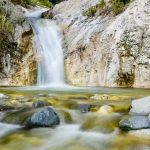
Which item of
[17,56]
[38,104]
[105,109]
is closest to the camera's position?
[105,109]

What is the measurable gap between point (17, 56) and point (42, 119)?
9697mm

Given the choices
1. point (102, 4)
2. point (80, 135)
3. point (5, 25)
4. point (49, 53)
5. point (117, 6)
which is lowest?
point (80, 135)

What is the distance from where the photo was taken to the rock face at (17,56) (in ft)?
51.3

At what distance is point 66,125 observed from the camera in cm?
721

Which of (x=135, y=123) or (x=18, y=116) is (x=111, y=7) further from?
(x=135, y=123)

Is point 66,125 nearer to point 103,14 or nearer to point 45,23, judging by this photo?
point 103,14

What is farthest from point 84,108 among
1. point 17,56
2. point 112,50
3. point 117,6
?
point 117,6

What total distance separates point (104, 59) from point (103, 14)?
3.32 m

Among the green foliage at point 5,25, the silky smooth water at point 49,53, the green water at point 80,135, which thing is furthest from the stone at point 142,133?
the green foliage at point 5,25

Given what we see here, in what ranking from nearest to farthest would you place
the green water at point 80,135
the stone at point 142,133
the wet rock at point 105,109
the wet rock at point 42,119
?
the green water at point 80,135
the stone at point 142,133
the wet rock at point 42,119
the wet rock at point 105,109

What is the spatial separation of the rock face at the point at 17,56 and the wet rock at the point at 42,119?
8327 mm

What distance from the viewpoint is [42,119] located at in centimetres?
698

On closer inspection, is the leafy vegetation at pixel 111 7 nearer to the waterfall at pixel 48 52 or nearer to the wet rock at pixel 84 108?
the waterfall at pixel 48 52

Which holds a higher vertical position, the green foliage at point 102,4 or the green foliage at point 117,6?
the green foliage at point 102,4
